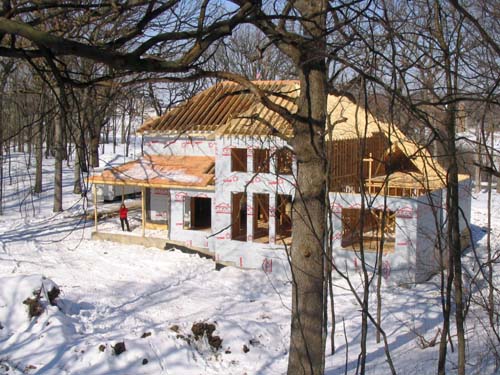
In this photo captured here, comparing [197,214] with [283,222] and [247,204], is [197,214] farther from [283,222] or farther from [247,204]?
[247,204]

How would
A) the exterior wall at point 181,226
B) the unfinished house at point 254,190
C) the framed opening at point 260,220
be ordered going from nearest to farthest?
the unfinished house at point 254,190 < the framed opening at point 260,220 < the exterior wall at point 181,226

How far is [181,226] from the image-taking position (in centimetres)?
2036

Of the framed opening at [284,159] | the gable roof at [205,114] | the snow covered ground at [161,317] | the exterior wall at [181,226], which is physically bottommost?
the snow covered ground at [161,317]

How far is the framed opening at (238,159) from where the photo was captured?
62.1 feet

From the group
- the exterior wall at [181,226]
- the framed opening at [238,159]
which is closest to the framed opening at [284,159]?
the framed opening at [238,159]

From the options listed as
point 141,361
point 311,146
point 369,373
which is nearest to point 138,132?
point 141,361

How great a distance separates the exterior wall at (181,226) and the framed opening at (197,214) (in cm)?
24

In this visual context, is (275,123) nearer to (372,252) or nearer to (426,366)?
(372,252)

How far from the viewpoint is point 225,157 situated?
18.8 metres

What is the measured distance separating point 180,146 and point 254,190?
207 inches

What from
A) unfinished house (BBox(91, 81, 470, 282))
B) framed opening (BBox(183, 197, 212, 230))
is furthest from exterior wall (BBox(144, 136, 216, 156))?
framed opening (BBox(183, 197, 212, 230))

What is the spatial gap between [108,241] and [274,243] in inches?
254

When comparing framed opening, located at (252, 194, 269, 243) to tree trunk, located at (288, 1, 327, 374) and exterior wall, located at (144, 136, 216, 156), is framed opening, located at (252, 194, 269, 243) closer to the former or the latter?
exterior wall, located at (144, 136, 216, 156)

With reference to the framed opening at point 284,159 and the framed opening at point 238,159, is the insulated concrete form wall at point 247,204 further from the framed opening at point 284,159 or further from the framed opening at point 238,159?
the framed opening at point 284,159
